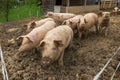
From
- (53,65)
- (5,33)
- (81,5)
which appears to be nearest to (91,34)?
(5,33)

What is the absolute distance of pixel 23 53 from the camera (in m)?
8.55

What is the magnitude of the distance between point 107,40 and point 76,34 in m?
1.28

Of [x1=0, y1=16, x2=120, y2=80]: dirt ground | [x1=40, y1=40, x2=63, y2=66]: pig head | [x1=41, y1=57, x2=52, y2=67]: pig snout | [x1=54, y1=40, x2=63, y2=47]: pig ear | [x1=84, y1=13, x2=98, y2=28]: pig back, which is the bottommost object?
[x1=0, y1=16, x2=120, y2=80]: dirt ground

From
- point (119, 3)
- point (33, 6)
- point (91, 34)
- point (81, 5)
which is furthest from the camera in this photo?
point (33, 6)

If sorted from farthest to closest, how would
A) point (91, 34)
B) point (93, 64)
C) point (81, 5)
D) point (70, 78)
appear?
point (81, 5), point (91, 34), point (93, 64), point (70, 78)

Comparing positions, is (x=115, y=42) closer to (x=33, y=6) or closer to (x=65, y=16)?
(x=65, y=16)

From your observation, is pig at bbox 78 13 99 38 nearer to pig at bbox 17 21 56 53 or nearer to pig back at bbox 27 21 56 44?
pig back at bbox 27 21 56 44

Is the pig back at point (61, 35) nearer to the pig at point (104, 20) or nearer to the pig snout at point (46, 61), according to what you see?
the pig snout at point (46, 61)

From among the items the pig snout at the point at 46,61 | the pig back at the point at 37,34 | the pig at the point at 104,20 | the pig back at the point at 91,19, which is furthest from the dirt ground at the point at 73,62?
the pig at the point at 104,20

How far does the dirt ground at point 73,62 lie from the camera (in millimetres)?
7105

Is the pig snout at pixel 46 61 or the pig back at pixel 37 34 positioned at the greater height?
the pig back at pixel 37 34

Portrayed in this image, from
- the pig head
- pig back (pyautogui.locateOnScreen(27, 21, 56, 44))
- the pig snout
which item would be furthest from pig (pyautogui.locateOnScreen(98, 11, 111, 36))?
the pig snout

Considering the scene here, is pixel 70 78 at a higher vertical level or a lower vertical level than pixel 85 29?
lower

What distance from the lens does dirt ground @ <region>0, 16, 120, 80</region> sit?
7105mm
